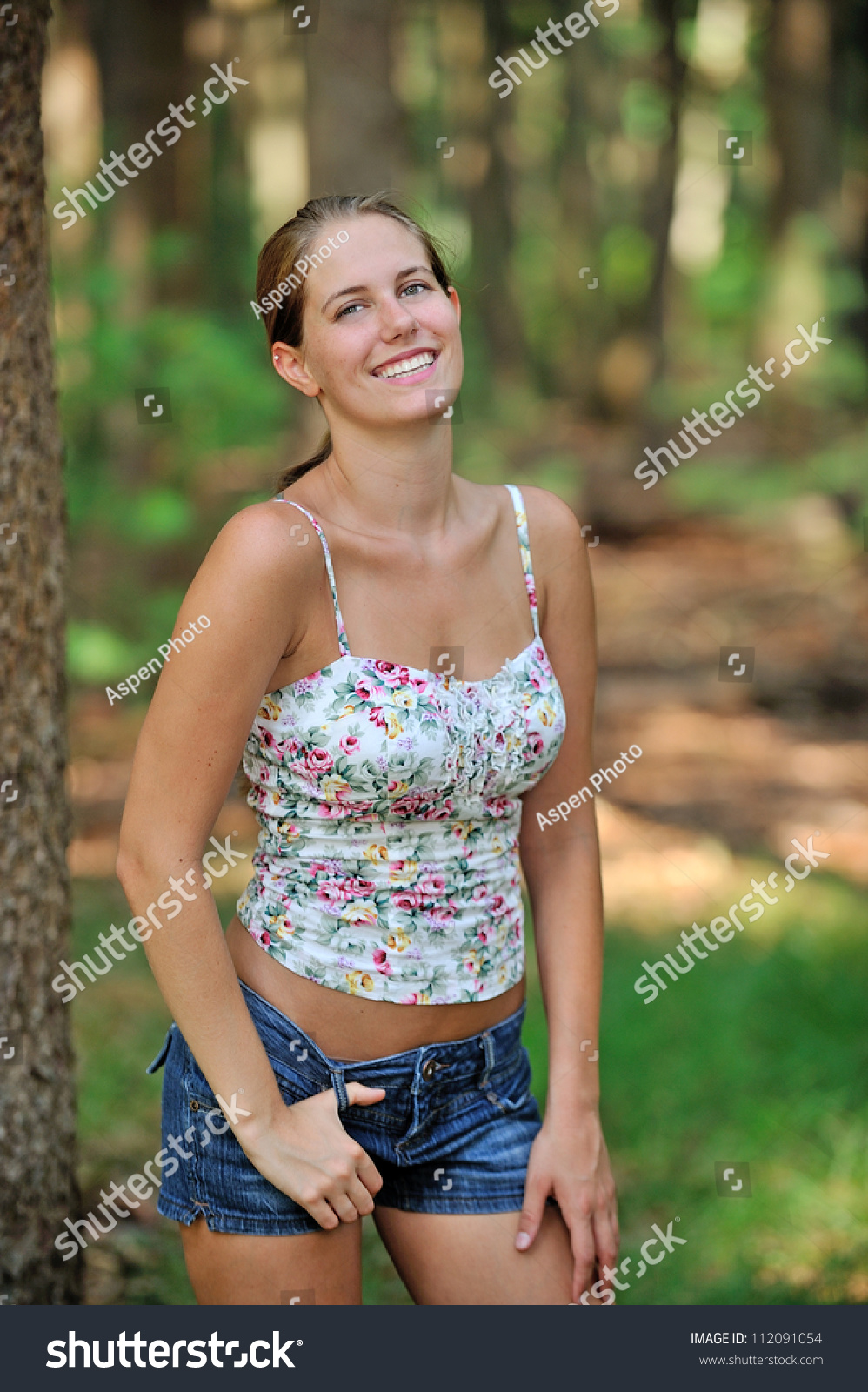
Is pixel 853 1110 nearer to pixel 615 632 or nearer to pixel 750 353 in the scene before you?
pixel 615 632

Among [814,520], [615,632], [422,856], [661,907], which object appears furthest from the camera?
[814,520]

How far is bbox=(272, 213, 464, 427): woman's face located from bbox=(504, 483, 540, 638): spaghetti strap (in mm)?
233

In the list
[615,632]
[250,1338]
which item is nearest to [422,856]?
[250,1338]

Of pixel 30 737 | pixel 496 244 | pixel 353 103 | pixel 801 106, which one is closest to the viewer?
pixel 30 737

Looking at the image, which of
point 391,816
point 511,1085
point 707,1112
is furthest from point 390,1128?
point 707,1112

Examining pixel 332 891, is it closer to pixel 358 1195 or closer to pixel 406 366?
pixel 358 1195

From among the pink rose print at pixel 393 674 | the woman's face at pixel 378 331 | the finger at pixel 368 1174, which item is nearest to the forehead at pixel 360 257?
the woman's face at pixel 378 331

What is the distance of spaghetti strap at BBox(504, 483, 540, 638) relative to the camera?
193cm

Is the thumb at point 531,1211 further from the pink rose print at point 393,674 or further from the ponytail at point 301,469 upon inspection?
the ponytail at point 301,469

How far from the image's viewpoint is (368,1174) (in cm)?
170

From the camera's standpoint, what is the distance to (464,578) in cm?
189

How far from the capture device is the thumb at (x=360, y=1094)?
1728 millimetres

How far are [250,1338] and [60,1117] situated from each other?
2.40ft

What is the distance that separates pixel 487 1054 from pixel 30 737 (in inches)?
38.9
